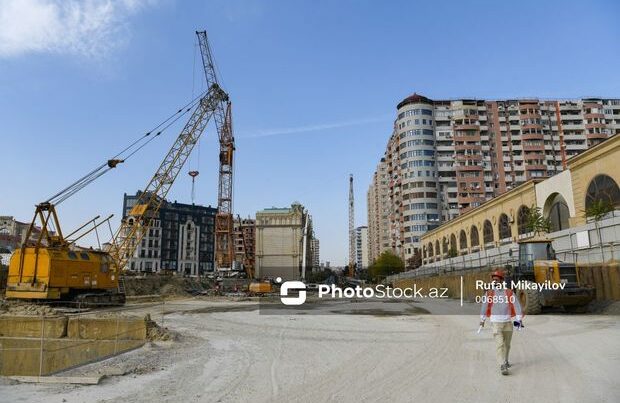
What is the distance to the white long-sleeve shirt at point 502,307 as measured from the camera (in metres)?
8.84

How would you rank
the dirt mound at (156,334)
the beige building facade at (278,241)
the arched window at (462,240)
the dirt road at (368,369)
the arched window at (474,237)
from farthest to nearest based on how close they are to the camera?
the beige building facade at (278,241) < the arched window at (462,240) < the arched window at (474,237) < the dirt mound at (156,334) < the dirt road at (368,369)

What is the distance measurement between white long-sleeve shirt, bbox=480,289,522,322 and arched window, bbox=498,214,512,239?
5327cm

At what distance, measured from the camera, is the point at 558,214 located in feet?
152

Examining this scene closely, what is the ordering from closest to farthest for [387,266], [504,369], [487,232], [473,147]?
1. [504,369]
2. [487,232]
3. [387,266]
4. [473,147]

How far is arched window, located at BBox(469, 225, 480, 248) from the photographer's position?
68188 mm

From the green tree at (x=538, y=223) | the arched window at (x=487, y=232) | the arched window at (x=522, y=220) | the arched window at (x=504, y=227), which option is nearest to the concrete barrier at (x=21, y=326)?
the green tree at (x=538, y=223)

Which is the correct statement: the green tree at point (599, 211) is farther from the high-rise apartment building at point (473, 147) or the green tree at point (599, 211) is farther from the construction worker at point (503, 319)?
the high-rise apartment building at point (473, 147)

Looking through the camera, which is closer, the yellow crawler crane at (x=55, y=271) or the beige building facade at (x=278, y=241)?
the yellow crawler crane at (x=55, y=271)

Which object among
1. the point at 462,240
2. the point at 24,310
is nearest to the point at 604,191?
the point at 462,240

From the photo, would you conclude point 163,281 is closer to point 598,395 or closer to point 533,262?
point 533,262

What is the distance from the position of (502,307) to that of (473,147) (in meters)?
101

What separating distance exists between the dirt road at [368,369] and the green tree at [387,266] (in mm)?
83681

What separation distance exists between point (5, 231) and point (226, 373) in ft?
479

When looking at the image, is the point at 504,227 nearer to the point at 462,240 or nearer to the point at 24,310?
the point at 462,240
